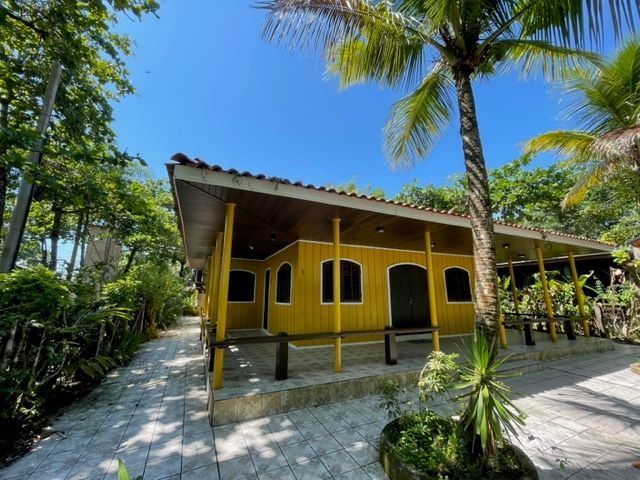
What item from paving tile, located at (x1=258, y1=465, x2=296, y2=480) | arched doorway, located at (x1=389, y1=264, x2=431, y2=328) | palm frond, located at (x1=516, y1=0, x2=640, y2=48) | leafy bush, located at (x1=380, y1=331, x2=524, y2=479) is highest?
palm frond, located at (x1=516, y1=0, x2=640, y2=48)

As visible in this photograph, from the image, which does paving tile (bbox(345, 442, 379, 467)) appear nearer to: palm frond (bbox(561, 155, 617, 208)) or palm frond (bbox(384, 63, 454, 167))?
palm frond (bbox(384, 63, 454, 167))

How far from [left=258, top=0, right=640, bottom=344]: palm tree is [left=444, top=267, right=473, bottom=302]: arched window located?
578 centimetres

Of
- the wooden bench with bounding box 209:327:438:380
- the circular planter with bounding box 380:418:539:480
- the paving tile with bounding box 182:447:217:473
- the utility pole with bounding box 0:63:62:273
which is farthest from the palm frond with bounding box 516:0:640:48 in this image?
the utility pole with bounding box 0:63:62:273

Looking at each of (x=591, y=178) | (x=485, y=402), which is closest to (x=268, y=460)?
(x=485, y=402)

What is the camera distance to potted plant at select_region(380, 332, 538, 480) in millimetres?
2016

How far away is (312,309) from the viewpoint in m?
6.43

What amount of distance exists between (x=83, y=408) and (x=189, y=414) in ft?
5.07

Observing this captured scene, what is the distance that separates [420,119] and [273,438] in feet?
16.0

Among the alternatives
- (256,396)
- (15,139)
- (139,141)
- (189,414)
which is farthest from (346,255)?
(139,141)

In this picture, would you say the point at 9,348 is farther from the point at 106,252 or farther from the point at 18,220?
the point at 106,252

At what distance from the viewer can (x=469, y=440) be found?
2.27 meters

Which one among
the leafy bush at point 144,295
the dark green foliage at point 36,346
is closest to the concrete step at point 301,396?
the dark green foliage at point 36,346

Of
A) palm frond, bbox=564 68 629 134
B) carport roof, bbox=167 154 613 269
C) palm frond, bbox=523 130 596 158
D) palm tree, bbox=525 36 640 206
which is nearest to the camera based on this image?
carport roof, bbox=167 154 613 269

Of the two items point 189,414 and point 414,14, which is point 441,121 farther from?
point 189,414
